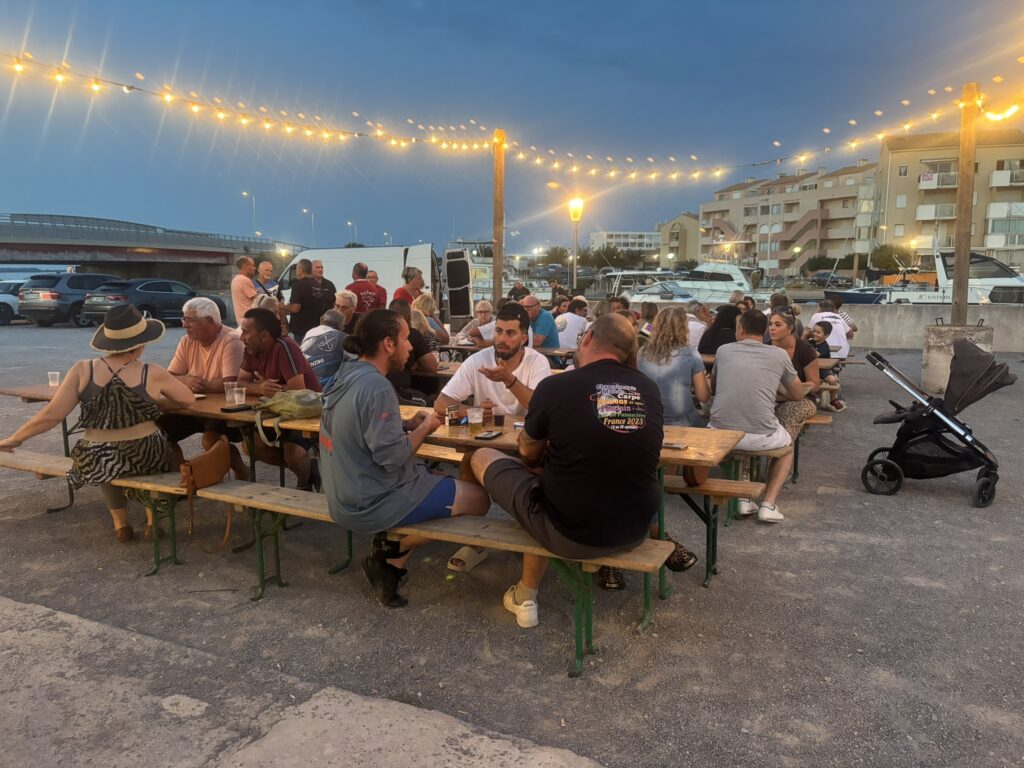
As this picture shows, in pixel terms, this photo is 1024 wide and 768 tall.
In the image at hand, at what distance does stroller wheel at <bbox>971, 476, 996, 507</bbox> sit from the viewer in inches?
187

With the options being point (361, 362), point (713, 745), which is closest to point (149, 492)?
point (361, 362)

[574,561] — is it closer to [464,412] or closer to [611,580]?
[611,580]

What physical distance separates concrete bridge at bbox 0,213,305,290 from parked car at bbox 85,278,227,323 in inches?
906

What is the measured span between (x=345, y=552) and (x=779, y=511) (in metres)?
2.77

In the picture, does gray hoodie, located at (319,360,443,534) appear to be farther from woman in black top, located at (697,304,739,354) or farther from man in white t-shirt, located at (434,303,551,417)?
woman in black top, located at (697,304,739,354)

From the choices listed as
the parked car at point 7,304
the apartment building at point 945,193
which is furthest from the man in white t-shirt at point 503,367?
the apartment building at point 945,193

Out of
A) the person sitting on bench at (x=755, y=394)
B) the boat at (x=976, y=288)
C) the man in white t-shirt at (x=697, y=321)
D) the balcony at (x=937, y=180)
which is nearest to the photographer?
the person sitting on bench at (x=755, y=394)

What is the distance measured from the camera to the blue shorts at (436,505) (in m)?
3.23

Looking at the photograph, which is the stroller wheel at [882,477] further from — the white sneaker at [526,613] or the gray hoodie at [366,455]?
the gray hoodie at [366,455]

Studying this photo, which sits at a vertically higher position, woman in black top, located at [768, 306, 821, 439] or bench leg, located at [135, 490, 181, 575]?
woman in black top, located at [768, 306, 821, 439]

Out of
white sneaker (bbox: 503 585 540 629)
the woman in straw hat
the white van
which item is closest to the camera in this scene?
white sneaker (bbox: 503 585 540 629)

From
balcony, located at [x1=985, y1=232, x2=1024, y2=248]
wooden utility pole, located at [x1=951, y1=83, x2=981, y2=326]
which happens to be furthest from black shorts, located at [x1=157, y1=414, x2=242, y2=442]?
balcony, located at [x1=985, y1=232, x2=1024, y2=248]

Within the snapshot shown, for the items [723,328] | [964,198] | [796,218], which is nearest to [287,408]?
[723,328]

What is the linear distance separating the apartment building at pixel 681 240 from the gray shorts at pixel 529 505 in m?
76.8
